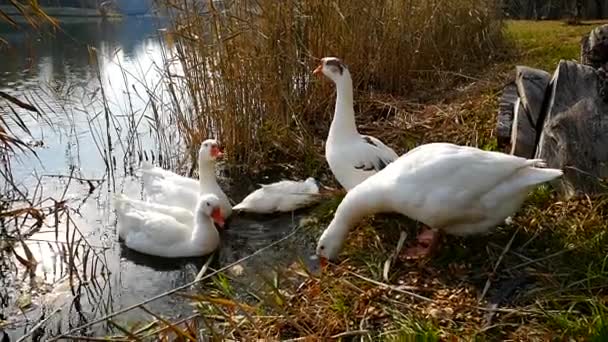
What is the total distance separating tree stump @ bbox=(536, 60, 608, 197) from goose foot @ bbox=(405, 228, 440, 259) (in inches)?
34.1

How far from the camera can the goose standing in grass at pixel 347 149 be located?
4516mm

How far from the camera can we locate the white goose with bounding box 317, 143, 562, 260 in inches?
133

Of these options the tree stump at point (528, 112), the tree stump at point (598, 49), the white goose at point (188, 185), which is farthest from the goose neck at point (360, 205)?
the tree stump at point (598, 49)

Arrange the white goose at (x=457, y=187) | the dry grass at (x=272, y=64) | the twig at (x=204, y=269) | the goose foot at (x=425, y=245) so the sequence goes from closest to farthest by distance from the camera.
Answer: the white goose at (x=457, y=187), the goose foot at (x=425, y=245), the twig at (x=204, y=269), the dry grass at (x=272, y=64)

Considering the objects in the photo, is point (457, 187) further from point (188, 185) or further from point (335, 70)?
point (188, 185)

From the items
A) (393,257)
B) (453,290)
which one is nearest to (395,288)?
(453,290)

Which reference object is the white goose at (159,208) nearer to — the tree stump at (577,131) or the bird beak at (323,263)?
the bird beak at (323,263)

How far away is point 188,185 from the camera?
5301 mm

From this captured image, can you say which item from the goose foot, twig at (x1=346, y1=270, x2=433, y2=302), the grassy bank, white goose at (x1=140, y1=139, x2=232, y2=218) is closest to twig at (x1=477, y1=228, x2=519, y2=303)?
the grassy bank

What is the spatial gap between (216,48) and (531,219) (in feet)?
9.83

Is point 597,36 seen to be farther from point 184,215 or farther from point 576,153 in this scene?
point 184,215

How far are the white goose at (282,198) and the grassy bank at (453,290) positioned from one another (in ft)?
2.60

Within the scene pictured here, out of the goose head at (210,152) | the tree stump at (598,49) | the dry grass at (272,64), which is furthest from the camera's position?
the dry grass at (272,64)

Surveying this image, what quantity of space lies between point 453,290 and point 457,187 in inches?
20.0
